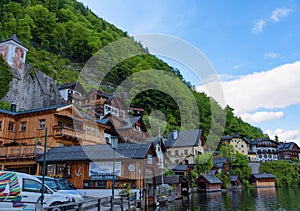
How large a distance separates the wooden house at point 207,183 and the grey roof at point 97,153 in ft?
88.9

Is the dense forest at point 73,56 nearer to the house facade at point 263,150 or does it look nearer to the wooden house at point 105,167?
the house facade at point 263,150

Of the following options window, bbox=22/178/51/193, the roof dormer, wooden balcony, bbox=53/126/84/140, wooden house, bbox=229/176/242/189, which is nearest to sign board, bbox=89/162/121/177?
wooden balcony, bbox=53/126/84/140

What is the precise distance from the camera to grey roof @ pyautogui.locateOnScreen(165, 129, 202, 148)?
2180 inches

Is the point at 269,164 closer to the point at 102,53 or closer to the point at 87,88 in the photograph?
the point at 87,88

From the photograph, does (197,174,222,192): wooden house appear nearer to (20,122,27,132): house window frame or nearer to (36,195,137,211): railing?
(36,195,137,211): railing

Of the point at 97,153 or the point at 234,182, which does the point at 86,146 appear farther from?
the point at 234,182

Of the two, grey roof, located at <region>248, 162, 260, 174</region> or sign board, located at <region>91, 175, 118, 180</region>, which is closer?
sign board, located at <region>91, 175, 118, 180</region>

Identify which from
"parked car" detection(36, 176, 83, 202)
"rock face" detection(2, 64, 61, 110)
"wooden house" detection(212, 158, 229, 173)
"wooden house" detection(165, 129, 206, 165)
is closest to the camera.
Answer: "parked car" detection(36, 176, 83, 202)

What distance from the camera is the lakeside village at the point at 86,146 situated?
69.2 feet

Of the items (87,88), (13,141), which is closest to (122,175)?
(13,141)

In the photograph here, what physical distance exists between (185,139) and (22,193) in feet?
155

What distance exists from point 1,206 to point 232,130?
9683 cm

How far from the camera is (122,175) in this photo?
68.6 ft

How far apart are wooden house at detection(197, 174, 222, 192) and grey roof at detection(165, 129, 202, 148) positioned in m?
9.26
